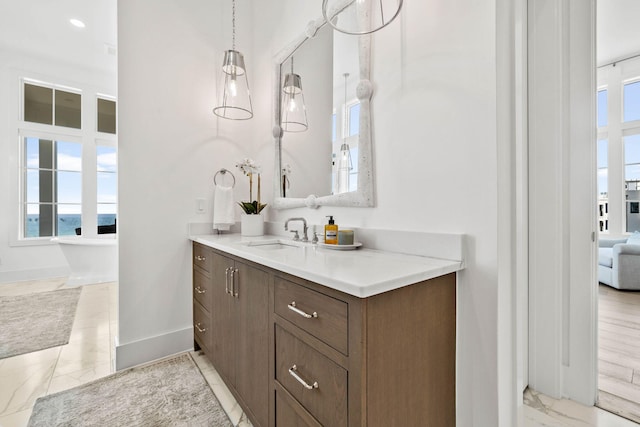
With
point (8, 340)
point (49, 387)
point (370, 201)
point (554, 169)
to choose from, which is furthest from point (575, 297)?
point (8, 340)

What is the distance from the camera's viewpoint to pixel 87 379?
1.82 metres

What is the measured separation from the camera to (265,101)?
8.01 ft

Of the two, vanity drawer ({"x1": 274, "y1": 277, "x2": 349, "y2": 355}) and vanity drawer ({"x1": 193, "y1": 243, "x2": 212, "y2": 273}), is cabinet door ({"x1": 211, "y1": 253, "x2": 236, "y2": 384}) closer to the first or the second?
vanity drawer ({"x1": 193, "y1": 243, "x2": 212, "y2": 273})

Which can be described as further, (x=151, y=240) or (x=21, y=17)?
(x=21, y=17)

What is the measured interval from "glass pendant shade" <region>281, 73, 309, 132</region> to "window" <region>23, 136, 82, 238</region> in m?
4.07

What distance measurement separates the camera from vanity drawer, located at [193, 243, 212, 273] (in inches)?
74.0

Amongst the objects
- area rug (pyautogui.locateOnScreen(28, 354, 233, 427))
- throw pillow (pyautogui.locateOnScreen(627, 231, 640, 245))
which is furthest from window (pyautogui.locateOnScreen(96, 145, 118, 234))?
throw pillow (pyautogui.locateOnScreen(627, 231, 640, 245))

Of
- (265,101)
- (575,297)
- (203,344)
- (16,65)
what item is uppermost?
(16,65)

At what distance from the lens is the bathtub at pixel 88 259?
3803 mm

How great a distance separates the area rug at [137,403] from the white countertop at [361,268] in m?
0.87

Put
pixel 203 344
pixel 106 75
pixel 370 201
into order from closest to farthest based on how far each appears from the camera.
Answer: pixel 370 201, pixel 203 344, pixel 106 75

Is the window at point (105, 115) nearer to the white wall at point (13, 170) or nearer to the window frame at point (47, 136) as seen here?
the window frame at point (47, 136)

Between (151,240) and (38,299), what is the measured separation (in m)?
2.40

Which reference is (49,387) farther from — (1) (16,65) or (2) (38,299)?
(1) (16,65)
